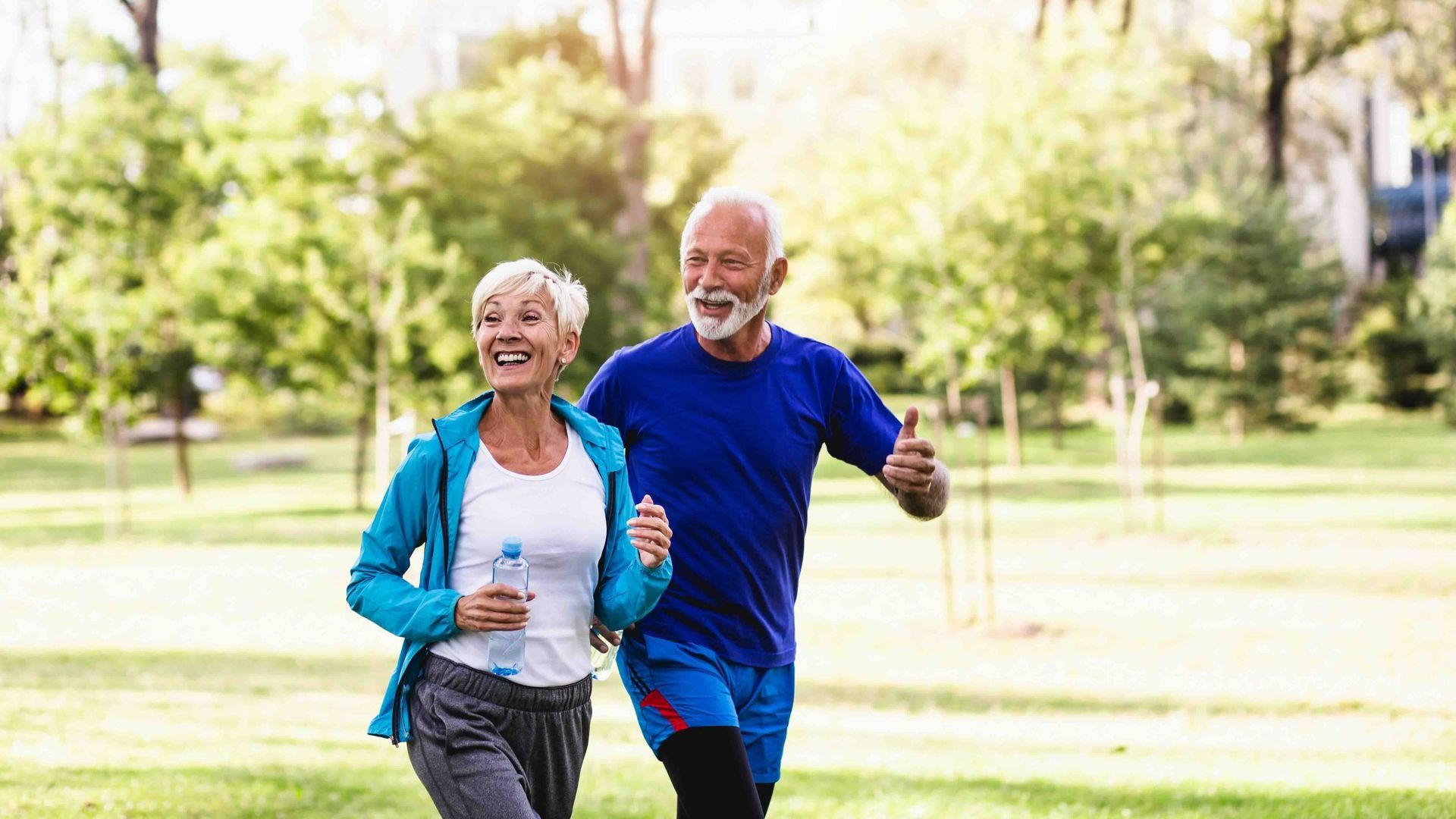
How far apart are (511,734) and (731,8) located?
90.9 m

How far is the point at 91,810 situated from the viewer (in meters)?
7.57

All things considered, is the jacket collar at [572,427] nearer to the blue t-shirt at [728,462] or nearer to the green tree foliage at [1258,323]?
the blue t-shirt at [728,462]

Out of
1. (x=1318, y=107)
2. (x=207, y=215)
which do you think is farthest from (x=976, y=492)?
(x=1318, y=107)

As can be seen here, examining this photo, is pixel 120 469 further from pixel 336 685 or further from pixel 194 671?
pixel 336 685

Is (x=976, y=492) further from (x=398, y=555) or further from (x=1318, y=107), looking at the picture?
(x=1318, y=107)

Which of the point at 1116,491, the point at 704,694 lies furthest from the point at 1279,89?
the point at 704,694

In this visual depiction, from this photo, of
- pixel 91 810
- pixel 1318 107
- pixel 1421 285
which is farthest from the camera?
pixel 1318 107

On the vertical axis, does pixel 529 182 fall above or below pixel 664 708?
above

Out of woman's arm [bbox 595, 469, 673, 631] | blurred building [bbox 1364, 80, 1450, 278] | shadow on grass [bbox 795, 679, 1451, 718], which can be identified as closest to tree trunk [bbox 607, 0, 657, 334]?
shadow on grass [bbox 795, 679, 1451, 718]

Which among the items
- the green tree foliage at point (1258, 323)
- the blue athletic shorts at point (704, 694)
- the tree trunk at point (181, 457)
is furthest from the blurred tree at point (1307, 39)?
the blue athletic shorts at point (704, 694)

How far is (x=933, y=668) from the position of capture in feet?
45.2

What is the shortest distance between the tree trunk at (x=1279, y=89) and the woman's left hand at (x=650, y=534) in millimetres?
37013

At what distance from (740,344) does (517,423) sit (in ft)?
2.78

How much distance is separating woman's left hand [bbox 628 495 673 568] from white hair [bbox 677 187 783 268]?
2.96 feet
